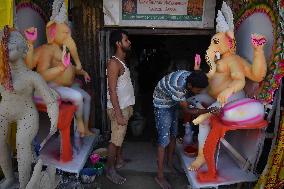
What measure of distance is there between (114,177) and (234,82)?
80.0 inches

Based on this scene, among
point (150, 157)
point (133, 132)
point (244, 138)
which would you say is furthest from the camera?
point (133, 132)

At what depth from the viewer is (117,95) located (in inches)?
212

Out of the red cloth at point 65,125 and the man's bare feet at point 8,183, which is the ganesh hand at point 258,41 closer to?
the red cloth at point 65,125

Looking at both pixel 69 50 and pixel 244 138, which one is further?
pixel 69 50

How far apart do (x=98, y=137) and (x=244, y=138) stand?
7.78ft

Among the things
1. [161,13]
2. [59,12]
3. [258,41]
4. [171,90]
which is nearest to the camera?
[258,41]

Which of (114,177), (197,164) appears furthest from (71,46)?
(197,164)

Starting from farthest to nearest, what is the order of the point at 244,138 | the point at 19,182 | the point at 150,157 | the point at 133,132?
the point at 133,132 < the point at 150,157 < the point at 244,138 < the point at 19,182

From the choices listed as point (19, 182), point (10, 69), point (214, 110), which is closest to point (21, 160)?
point (19, 182)

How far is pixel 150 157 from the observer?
250 inches

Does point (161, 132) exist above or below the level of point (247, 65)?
below

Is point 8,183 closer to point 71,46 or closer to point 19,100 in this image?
point 19,100

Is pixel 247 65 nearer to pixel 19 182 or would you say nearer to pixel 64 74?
pixel 64 74

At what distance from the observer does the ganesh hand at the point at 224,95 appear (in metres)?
5.01
